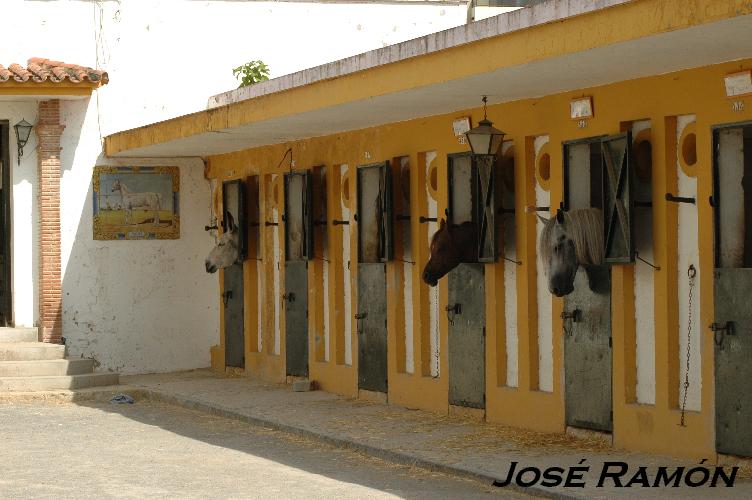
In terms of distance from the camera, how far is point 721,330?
10.7 m

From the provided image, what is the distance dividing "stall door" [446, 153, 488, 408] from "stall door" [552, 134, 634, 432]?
1.48 m

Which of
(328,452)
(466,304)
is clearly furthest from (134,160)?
(328,452)

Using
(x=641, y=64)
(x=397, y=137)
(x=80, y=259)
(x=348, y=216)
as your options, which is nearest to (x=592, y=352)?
(x=641, y=64)

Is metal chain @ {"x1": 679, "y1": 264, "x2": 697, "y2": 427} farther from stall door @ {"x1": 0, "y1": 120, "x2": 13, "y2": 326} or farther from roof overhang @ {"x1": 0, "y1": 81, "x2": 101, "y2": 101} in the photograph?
stall door @ {"x1": 0, "y1": 120, "x2": 13, "y2": 326}

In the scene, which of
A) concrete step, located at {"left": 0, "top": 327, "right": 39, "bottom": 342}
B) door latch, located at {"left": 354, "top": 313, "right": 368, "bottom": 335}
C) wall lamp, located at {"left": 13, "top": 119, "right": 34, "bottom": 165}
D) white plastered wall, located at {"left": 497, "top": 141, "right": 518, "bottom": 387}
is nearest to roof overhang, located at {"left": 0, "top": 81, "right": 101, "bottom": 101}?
wall lamp, located at {"left": 13, "top": 119, "right": 34, "bottom": 165}

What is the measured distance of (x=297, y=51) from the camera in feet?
74.4

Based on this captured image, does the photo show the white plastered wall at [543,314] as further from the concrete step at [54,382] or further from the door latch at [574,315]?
the concrete step at [54,382]

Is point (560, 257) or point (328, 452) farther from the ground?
point (560, 257)

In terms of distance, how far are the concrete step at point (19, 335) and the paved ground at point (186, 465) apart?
4227 mm

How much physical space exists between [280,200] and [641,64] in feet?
28.3

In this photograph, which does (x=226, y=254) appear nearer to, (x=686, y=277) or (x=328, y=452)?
(x=328, y=452)

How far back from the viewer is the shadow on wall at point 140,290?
819 inches

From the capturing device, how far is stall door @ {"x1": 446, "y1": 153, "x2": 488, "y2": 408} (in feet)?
46.5

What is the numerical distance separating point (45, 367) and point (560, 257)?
9499mm
